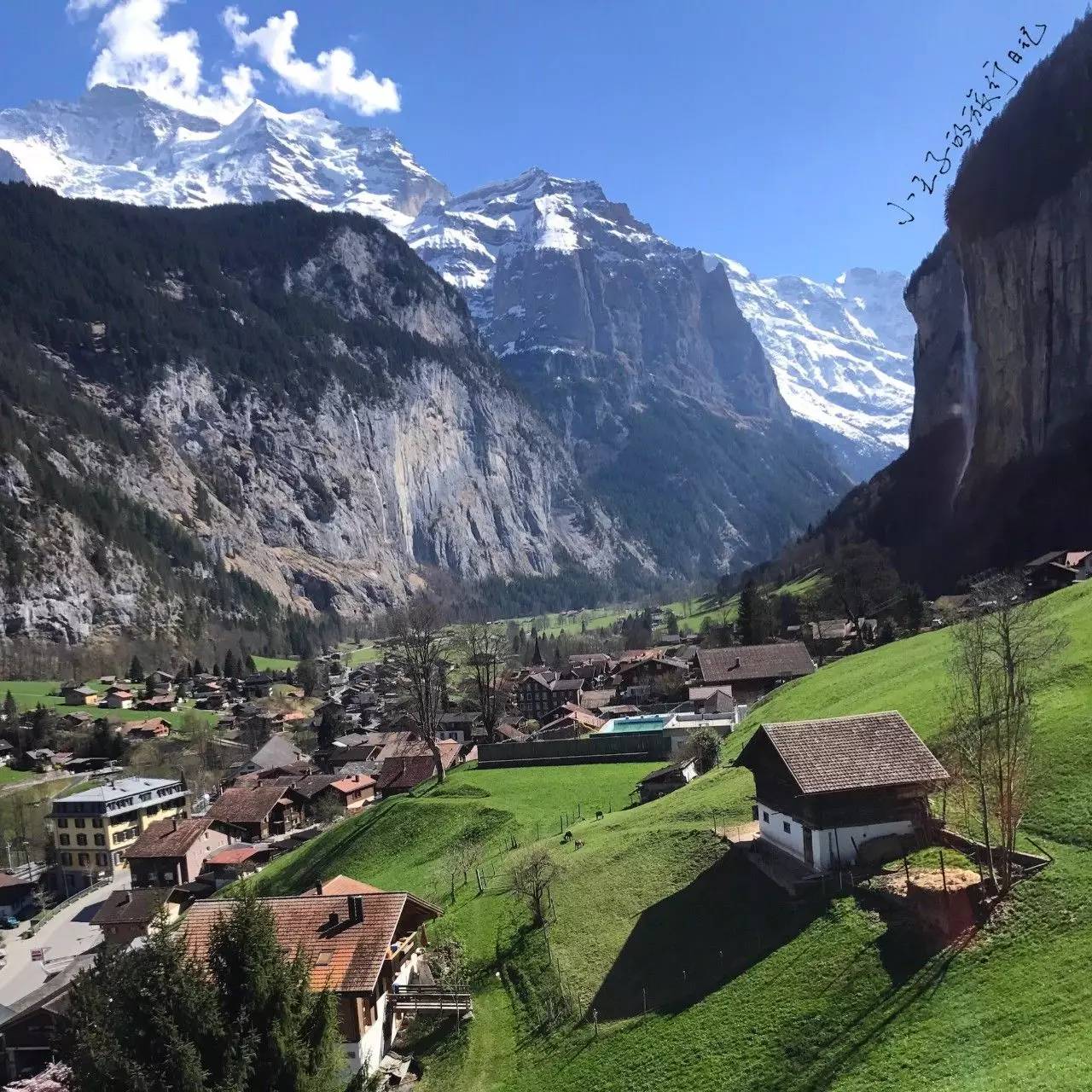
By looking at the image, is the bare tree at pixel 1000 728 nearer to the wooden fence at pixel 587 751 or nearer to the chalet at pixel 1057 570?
the wooden fence at pixel 587 751

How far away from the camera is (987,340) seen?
4857 inches

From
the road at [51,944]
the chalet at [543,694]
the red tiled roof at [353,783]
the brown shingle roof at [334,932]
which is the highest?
the brown shingle roof at [334,932]

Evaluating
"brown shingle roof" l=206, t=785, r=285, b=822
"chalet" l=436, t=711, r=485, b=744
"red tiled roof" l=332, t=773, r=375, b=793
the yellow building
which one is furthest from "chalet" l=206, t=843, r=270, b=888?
"chalet" l=436, t=711, r=485, b=744

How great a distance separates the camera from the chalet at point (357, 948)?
25609 millimetres

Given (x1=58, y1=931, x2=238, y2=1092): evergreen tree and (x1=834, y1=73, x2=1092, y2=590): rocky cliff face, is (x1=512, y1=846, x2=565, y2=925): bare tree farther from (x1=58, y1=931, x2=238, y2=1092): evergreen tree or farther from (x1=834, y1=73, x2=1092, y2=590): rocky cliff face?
(x1=834, y1=73, x2=1092, y2=590): rocky cliff face

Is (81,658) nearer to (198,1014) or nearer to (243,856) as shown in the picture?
Result: (243,856)

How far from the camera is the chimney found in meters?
28.0

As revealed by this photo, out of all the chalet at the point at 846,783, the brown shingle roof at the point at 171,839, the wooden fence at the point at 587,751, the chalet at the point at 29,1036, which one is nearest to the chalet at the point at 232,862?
the brown shingle roof at the point at 171,839

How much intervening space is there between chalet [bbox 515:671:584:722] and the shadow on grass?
79028mm

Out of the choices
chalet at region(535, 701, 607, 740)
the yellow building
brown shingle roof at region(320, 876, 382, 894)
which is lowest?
the yellow building

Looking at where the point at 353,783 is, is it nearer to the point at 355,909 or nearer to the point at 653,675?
the point at 653,675

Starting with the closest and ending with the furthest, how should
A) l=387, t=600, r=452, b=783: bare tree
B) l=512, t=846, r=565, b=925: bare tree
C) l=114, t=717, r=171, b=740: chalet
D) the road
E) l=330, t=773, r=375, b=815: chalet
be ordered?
1. l=512, t=846, r=565, b=925: bare tree
2. the road
3. l=387, t=600, r=452, b=783: bare tree
4. l=330, t=773, r=375, b=815: chalet
5. l=114, t=717, r=171, b=740: chalet

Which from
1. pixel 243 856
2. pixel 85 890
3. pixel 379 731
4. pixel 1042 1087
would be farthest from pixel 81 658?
pixel 1042 1087

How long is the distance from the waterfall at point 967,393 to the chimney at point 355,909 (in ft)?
384
